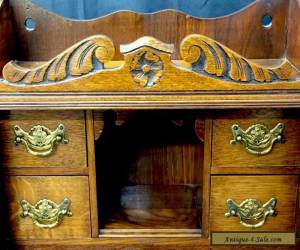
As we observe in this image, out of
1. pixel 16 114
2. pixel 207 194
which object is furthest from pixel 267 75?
pixel 16 114

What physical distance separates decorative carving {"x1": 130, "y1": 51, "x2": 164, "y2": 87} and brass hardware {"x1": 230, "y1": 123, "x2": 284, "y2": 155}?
19 centimetres

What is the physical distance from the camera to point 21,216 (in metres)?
0.95

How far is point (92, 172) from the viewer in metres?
0.92

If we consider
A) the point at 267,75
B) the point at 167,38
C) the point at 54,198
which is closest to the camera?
the point at 267,75

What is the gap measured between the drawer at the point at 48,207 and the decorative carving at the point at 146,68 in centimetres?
24

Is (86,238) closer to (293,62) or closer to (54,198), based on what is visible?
(54,198)

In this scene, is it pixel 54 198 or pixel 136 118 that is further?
pixel 136 118

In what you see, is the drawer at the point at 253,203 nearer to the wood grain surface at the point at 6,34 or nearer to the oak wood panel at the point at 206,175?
the oak wood panel at the point at 206,175

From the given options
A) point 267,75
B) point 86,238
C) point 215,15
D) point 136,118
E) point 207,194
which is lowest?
point 86,238

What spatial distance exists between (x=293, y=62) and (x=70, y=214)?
56 centimetres

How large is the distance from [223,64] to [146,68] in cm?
14

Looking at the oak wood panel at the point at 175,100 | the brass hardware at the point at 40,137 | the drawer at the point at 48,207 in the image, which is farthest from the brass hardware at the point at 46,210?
the oak wood panel at the point at 175,100

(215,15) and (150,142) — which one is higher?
(215,15)

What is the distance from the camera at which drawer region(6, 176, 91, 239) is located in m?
0.93
